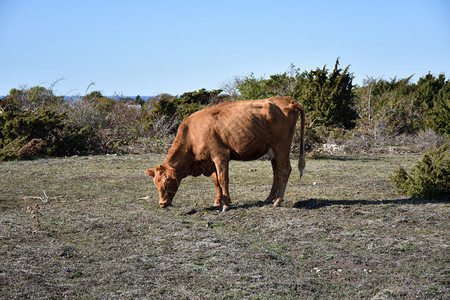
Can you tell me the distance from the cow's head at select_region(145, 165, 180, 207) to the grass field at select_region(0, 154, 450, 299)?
0.33 meters

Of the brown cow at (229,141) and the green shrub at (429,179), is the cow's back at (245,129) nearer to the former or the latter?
the brown cow at (229,141)

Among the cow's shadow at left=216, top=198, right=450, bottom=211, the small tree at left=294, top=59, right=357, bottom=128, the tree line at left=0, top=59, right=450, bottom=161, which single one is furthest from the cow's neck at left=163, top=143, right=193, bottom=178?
the small tree at left=294, top=59, right=357, bottom=128

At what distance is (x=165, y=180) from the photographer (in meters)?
8.92

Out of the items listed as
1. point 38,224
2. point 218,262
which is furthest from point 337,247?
point 38,224

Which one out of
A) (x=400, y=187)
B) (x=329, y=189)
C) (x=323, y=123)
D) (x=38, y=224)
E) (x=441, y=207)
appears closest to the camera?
(x=38, y=224)

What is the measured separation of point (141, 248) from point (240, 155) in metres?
3.05

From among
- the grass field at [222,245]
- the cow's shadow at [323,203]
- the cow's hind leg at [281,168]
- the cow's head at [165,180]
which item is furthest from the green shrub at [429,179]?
the cow's head at [165,180]

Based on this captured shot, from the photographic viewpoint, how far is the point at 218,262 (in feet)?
20.1

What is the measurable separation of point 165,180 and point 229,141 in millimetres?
1415

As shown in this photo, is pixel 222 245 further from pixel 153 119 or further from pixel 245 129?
pixel 153 119

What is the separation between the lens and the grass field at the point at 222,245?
523 centimetres

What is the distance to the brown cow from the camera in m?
8.89

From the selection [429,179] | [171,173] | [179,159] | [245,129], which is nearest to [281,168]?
[245,129]

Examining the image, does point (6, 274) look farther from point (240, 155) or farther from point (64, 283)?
point (240, 155)
